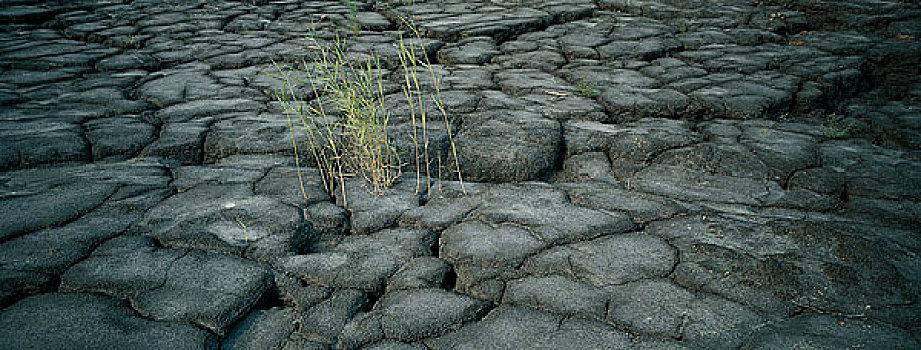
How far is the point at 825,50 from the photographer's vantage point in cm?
360

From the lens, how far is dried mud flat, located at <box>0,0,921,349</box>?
1287 millimetres

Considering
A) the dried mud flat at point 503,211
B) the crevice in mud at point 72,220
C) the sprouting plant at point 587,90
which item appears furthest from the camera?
the sprouting plant at point 587,90

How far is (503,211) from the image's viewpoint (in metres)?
1.80

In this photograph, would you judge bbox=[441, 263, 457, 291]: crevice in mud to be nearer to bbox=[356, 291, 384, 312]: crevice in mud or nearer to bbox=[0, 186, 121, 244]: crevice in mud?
bbox=[356, 291, 384, 312]: crevice in mud

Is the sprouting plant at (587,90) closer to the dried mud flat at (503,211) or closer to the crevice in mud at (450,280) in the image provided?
the dried mud flat at (503,211)

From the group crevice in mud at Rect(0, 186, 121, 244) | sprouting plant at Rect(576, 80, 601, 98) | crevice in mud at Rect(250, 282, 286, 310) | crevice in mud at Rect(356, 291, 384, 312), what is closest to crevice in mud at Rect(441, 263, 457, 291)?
crevice in mud at Rect(356, 291, 384, 312)

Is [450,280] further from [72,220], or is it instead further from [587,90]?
[587,90]

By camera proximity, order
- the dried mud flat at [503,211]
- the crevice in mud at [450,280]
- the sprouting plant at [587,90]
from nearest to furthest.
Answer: the dried mud flat at [503,211]
the crevice in mud at [450,280]
the sprouting plant at [587,90]

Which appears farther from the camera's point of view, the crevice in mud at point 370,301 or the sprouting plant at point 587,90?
the sprouting plant at point 587,90

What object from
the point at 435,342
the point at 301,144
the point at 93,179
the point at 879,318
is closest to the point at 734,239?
the point at 879,318

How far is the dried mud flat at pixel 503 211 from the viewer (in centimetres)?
129

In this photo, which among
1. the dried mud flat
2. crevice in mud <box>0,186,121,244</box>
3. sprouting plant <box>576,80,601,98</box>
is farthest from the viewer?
sprouting plant <box>576,80,601,98</box>

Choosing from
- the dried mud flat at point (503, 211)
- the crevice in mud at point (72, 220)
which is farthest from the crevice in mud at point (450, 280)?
the crevice in mud at point (72, 220)

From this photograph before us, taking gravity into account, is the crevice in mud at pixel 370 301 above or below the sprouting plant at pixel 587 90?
below
